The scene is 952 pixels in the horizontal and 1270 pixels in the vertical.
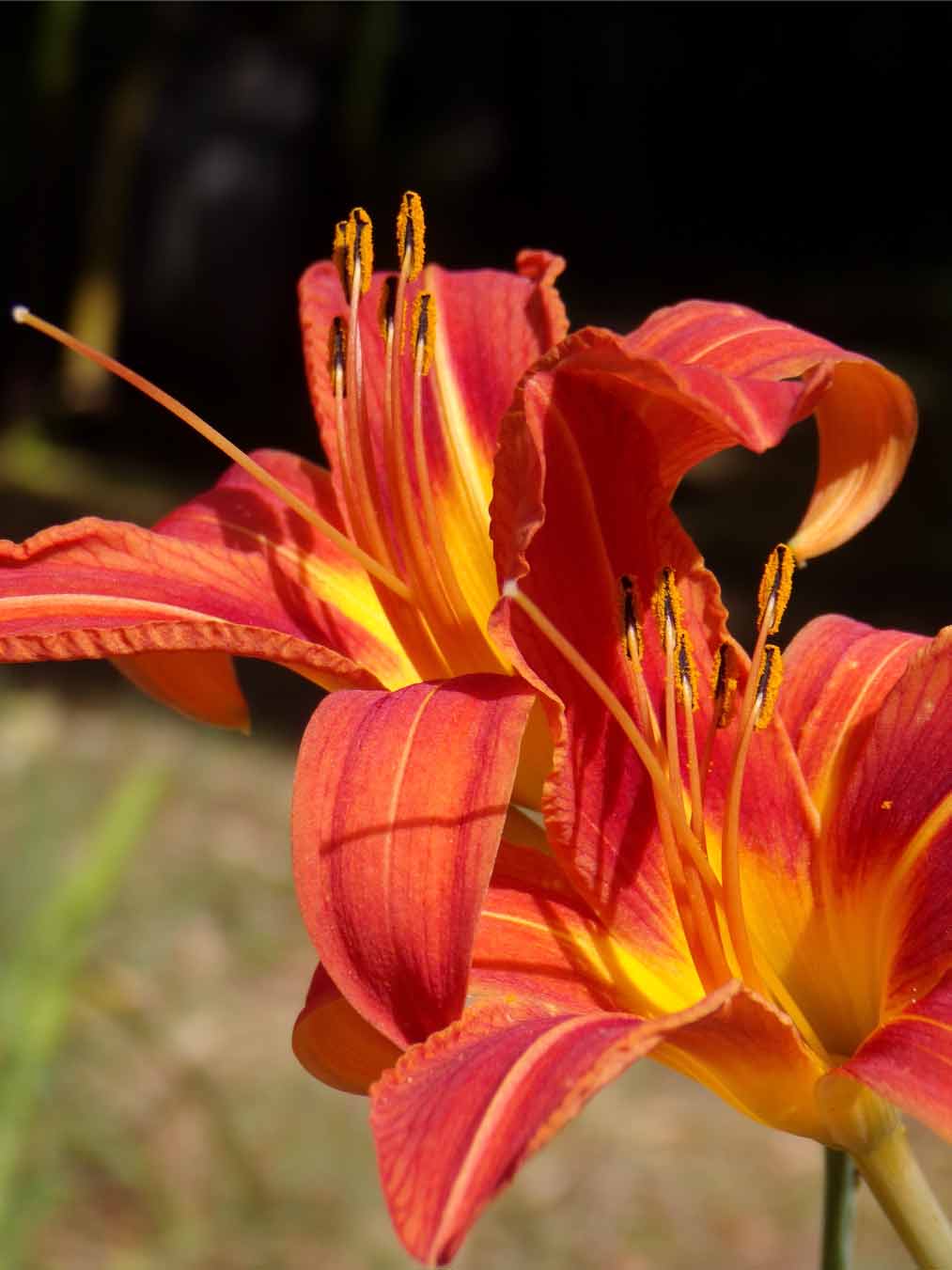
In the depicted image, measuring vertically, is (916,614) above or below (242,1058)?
above

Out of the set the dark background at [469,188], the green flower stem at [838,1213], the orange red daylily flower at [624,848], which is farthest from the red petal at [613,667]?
the dark background at [469,188]

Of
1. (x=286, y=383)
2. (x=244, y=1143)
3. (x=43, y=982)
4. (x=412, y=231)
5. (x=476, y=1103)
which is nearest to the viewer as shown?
(x=476, y=1103)

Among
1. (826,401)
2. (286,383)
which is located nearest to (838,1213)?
(826,401)

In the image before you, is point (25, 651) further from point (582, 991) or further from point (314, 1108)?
point (314, 1108)

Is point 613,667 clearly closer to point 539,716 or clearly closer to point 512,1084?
point 539,716

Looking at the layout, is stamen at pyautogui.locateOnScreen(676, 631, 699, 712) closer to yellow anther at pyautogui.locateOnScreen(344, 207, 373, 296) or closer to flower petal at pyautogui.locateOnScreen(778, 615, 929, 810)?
flower petal at pyautogui.locateOnScreen(778, 615, 929, 810)

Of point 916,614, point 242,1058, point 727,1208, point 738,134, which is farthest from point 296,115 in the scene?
point 727,1208

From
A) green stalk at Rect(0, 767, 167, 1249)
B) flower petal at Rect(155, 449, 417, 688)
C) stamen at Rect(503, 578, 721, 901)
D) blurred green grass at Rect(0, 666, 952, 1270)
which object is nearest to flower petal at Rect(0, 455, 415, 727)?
flower petal at Rect(155, 449, 417, 688)
